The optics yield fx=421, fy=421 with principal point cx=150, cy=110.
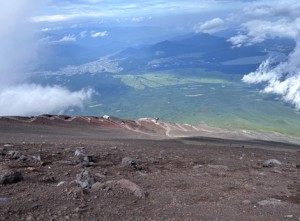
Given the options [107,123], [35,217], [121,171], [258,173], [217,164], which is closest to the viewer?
[35,217]

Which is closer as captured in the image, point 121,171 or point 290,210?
point 290,210

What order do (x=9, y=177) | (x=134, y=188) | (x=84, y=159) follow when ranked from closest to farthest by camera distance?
(x=134, y=188) → (x=9, y=177) → (x=84, y=159)

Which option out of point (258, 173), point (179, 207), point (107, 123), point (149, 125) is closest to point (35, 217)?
point (179, 207)

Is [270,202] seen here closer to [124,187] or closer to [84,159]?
[124,187]

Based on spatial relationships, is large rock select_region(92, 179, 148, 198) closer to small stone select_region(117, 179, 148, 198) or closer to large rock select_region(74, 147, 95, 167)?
small stone select_region(117, 179, 148, 198)

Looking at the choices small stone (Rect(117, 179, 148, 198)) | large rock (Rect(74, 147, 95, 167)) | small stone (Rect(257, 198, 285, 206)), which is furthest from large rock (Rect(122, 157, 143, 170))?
small stone (Rect(257, 198, 285, 206))

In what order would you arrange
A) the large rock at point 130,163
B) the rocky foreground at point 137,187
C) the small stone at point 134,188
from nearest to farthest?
the rocky foreground at point 137,187
the small stone at point 134,188
the large rock at point 130,163

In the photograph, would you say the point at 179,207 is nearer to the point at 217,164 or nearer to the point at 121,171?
the point at 121,171

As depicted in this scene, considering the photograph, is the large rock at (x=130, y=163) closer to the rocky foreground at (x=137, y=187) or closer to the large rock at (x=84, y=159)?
the rocky foreground at (x=137, y=187)

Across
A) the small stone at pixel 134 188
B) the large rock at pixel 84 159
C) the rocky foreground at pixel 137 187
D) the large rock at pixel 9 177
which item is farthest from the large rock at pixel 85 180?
the large rock at pixel 84 159

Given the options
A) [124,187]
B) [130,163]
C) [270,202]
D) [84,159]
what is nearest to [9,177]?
[124,187]

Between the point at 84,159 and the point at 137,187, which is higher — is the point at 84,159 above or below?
above
